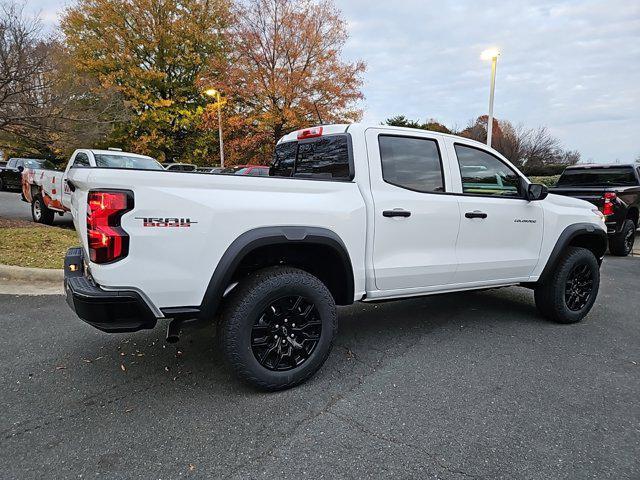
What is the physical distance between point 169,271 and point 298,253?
3.20 feet

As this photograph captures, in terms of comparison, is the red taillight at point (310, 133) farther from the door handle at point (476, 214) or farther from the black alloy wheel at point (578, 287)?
the black alloy wheel at point (578, 287)

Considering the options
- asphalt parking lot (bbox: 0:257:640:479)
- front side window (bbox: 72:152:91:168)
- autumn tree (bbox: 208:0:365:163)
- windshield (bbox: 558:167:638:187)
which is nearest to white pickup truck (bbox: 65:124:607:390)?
asphalt parking lot (bbox: 0:257:640:479)

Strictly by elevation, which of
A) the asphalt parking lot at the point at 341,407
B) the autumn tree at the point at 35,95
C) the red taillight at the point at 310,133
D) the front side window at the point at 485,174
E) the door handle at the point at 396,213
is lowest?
the asphalt parking lot at the point at 341,407

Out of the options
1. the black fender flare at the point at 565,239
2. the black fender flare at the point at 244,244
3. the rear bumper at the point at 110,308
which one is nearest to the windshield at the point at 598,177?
the black fender flare at the point at 565,239

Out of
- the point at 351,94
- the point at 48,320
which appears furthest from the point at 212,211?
the point at 351,94

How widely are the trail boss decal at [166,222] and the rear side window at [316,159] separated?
48.8 inches

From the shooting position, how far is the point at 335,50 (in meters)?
21.3

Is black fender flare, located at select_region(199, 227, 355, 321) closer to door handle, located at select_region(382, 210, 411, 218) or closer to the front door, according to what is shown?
door handle, located at select_region(382, 210, 411, 218)

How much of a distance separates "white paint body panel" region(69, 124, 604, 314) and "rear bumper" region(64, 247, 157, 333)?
0.21 ft

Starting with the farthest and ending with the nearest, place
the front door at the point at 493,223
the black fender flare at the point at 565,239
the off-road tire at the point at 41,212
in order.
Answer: the off-road tire at the point at 41,212 → the black fender flare at the point at 565,239 → the front door at the point at 493,223

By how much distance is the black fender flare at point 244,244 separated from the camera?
2.63 meters

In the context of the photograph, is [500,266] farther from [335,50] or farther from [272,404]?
[335,50]

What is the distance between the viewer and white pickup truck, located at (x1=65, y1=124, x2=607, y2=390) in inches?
96.3

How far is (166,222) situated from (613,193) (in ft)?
28.8
